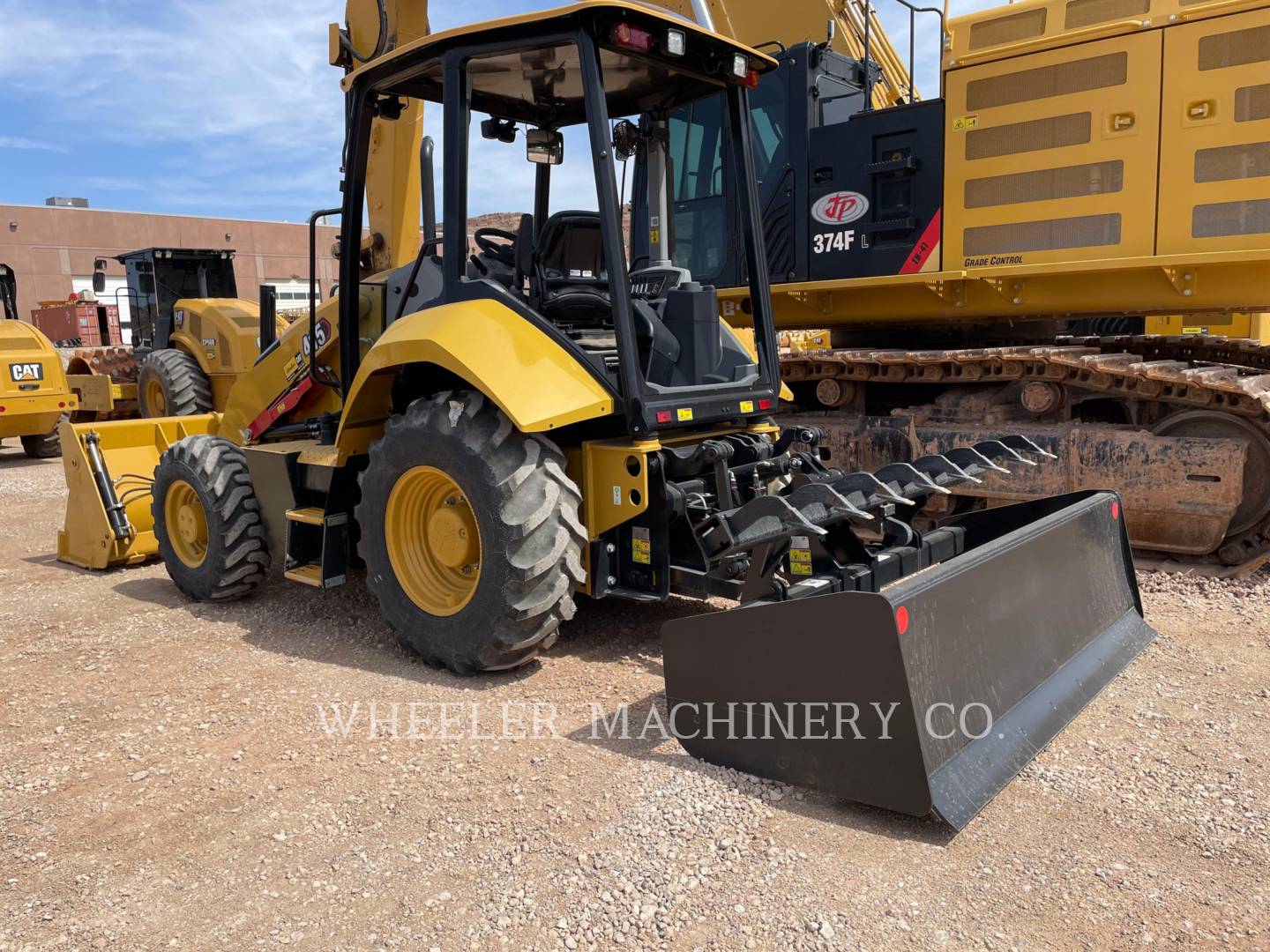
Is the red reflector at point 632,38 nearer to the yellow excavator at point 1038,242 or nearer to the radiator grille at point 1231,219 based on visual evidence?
the yellow excavator at point 1038,242

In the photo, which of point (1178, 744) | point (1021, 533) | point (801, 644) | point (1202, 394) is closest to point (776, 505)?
point (801, 644)

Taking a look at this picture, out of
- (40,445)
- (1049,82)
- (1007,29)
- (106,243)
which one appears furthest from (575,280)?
(106,243)

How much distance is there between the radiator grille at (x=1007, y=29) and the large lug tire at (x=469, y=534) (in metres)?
4.37

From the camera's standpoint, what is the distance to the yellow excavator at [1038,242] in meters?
5.70

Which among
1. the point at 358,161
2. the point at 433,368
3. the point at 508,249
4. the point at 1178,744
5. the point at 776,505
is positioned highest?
the point at 358,161

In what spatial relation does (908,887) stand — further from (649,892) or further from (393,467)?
(393,467)

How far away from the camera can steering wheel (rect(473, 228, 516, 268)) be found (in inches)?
181

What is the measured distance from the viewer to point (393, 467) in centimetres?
436

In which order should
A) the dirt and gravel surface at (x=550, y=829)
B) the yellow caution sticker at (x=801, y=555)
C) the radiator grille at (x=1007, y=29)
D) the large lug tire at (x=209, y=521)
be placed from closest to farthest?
the dirt and gravel surface at (x=550, y=829) → the yellow caution sticker at (x=801, y=555) → the large lug tire at (x=209, y=521) → the radiator grille at (x=1007, y=29)

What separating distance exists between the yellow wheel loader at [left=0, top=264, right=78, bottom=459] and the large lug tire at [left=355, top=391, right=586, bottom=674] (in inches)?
383

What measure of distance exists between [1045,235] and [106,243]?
137 feet

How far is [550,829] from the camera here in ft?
9.64

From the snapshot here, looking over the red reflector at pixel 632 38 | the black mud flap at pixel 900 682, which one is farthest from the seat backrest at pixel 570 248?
the black mud flap at pixel 900 682

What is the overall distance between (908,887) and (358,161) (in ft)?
13.1
